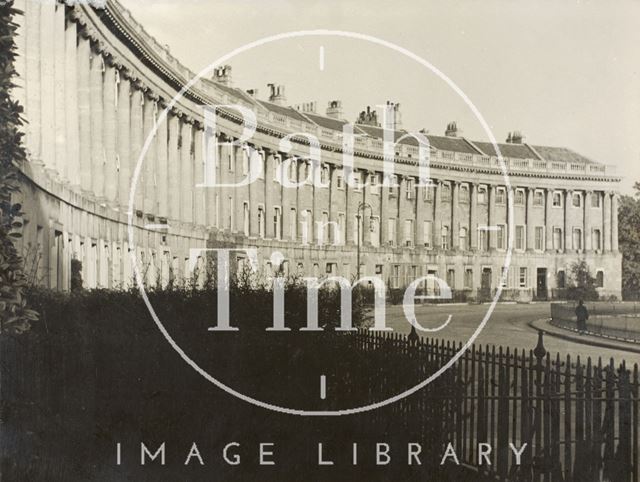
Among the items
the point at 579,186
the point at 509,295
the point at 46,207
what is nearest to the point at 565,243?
the point at 579,186

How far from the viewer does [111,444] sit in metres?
13.0

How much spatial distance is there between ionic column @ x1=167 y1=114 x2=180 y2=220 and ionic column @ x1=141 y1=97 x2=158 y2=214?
5.13 ft

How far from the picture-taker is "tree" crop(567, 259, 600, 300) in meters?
50.5

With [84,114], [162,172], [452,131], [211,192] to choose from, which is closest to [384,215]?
[452,131]

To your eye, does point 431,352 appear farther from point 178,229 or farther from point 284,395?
point 178,229

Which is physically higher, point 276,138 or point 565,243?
point 276,138

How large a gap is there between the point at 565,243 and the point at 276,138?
88.4 ft

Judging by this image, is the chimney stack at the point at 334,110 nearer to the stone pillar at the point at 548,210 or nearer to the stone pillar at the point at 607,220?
the stone pillar at the point at 548,210

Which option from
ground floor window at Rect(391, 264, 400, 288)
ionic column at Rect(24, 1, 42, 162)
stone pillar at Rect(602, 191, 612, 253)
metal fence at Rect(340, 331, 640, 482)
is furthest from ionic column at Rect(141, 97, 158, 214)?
ground floor window at Rect(391, 264, 400, 288)

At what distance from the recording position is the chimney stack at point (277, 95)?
85500 mm

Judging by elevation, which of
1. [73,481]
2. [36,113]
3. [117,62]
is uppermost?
[117,62]

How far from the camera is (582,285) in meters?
53.2

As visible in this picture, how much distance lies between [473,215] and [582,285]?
118 feet

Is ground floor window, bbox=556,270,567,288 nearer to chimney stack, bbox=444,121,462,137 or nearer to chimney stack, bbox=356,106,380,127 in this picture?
chimney stack, bbox=444,121,462,137
